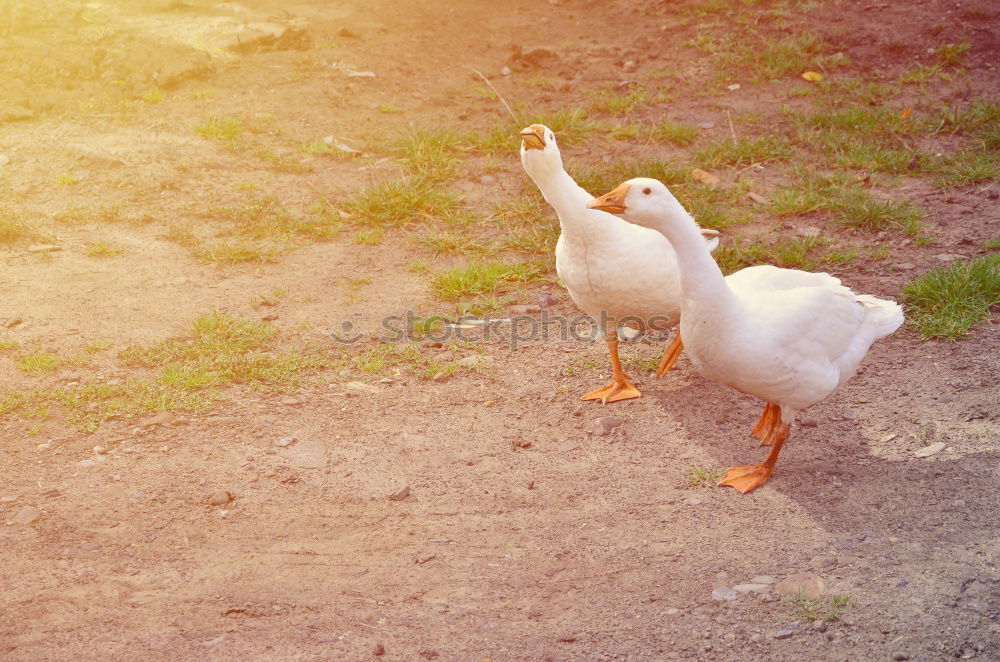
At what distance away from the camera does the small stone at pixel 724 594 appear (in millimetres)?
3648

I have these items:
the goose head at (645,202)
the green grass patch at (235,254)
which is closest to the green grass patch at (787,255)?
the goose head at (645,202)

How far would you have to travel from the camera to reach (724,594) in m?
3.67

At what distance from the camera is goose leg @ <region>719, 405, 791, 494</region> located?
4371 mm

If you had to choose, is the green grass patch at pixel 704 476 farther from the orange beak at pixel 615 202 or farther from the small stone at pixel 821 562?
the orange beak at pixel 615 202

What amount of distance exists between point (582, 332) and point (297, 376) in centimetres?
184

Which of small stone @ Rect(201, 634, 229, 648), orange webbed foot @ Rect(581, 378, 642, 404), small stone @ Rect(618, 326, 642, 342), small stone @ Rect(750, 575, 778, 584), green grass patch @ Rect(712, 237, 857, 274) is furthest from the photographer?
green grass patch @ Rect(712, 237, 857, 274)

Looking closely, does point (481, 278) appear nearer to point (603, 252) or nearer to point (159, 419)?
point (603, 252)

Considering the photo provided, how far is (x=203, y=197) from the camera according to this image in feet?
25.0

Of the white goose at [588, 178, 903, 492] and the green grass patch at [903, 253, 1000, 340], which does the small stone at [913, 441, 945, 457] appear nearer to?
the white goose at [588, 178, 903, 492]

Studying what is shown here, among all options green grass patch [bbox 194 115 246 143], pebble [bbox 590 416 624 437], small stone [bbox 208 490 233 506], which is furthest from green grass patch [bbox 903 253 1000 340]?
green grass patch [bbox 194 115 246 143]

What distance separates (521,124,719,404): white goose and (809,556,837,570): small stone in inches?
65.7

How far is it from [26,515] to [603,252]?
10.0 ft

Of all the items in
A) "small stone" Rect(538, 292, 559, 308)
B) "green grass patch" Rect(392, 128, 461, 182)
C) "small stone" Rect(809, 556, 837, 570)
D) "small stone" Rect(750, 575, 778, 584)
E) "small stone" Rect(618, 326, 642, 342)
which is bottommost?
"small stone" Rect(618, 326, 642, 342)

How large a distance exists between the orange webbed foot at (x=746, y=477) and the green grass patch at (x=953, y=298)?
5.83 feet
